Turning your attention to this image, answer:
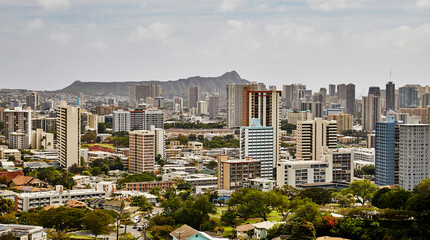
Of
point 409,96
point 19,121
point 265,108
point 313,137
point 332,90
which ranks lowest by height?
point 313,137

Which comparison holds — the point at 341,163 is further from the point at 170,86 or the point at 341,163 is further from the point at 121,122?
the point at 170,86

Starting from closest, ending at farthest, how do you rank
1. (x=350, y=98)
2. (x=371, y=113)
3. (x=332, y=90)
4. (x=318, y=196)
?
1. (x=318, y=196)
2. (x=371, y=113)
3. (x=350, y=98)
4. (x=332, y=90)

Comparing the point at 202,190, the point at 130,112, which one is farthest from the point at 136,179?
the point at 130,112

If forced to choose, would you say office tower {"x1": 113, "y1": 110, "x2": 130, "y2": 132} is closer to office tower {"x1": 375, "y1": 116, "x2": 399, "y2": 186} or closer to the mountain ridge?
office tower {"x1": 375, "y1": 116, "x2": 399, "y2": 186}

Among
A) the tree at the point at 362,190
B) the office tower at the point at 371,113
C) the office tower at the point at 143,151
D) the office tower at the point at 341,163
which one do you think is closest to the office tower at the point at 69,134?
the office tower at the point at 143,151

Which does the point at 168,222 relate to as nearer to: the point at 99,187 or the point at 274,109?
the point at 99,187

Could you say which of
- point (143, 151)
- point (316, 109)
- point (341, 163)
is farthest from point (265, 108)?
point (316, 109)
